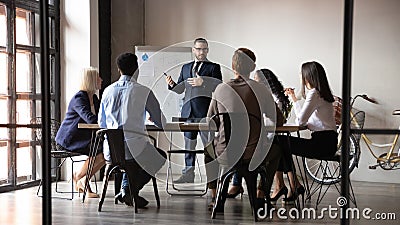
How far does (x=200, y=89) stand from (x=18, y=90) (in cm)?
202

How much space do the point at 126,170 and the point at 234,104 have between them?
44.2 inches

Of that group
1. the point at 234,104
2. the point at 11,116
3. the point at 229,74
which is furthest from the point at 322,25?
the point at 11,116

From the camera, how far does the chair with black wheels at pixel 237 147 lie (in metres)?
4.83

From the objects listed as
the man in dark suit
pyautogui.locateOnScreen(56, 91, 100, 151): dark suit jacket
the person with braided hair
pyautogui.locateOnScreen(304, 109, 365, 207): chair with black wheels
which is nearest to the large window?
pyautogui.locateOnScreen(56, 91, 100, 151): dark suit jacket

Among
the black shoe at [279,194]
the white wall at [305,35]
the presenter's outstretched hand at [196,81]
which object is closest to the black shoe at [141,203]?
the black shoe at [279,194]

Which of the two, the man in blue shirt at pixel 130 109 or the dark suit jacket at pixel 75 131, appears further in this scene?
the dark suit jacket at pixel 75 131

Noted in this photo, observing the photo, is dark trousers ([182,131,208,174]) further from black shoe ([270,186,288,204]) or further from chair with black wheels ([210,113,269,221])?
chair with black wheels ([210,113,269,221])

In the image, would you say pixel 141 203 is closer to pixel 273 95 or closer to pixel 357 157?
pixel 273 95

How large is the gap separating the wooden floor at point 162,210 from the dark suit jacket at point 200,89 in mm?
1060

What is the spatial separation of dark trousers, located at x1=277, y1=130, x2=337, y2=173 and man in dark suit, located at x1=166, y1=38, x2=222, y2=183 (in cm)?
159

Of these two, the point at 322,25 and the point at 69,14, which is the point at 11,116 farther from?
the point at 322,25

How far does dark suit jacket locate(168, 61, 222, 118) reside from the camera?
A: 6.86 meters

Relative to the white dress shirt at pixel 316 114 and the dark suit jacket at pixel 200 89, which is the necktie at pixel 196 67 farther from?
the white dress shirt at pixel 316 114

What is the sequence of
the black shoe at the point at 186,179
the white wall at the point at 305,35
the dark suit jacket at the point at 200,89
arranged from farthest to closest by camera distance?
the white wall at the point at 305,35 < the black shoe at the point at 186,179 < the dark suit jacket at the point at 200,89
